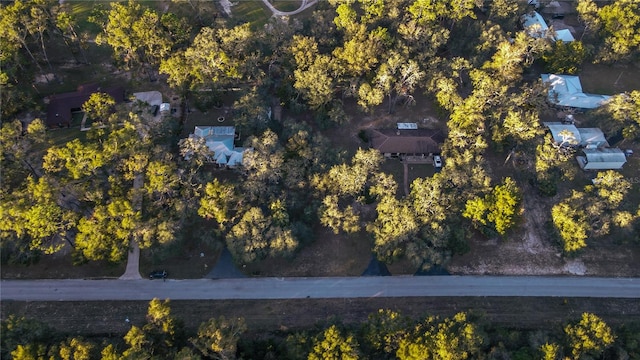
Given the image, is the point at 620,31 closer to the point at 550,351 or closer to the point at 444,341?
the point at 550,351

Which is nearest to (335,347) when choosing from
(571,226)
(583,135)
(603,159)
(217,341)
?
(217,341)

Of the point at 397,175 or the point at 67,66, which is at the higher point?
the point at 67,66

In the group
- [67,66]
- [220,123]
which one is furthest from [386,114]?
[67,66]

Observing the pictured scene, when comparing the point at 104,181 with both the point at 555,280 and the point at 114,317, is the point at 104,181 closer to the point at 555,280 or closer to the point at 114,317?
the point at 114,317

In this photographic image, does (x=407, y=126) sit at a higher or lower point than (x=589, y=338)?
higher

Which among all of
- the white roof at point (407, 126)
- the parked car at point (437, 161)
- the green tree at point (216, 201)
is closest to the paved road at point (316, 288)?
the green tree at point (216, 201)

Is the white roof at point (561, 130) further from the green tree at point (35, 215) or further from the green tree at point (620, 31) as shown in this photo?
the green tree at point (35, 215)
